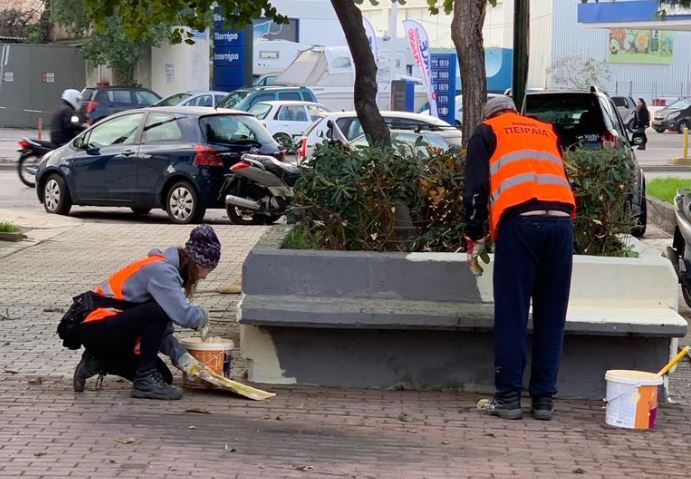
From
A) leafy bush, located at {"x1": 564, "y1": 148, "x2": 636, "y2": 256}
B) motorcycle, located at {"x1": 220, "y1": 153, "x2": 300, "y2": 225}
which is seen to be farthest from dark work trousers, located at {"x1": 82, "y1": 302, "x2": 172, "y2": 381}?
motorcycle, located at {"x1": 220, "y1": 153, "x2": 300, "y2": 225}

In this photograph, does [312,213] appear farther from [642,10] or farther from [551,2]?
[551,2]

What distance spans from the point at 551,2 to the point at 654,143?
906 inches

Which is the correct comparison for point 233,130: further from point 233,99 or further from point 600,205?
point 233,99

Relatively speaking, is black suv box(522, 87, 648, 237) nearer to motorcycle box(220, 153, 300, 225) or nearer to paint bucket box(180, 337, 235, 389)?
motorcycle box(220, 153, 300, 225)

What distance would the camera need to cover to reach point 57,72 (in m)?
43.9

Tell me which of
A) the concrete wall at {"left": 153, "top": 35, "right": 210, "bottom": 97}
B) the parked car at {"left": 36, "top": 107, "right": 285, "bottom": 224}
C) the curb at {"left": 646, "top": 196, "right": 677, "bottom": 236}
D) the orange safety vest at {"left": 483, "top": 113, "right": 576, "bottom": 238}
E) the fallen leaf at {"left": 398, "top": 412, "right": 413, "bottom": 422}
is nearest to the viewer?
the orange safety vest at {"left": 483, "top": 113, "right": 576, "bottom": 238}

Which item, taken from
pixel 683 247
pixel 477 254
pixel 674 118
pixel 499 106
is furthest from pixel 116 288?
pixel 674 118

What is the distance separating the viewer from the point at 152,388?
7.09m

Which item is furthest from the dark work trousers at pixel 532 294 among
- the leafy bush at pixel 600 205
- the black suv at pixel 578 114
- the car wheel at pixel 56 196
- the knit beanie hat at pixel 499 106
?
the car wheel at pixel 56 196

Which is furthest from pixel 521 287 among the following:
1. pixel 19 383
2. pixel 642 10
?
pixel 642 10

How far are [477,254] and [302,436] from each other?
4.79 ft

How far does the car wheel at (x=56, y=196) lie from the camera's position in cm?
1770

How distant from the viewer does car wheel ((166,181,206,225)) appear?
55.3 ft

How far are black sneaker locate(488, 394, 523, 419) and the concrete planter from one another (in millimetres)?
508
